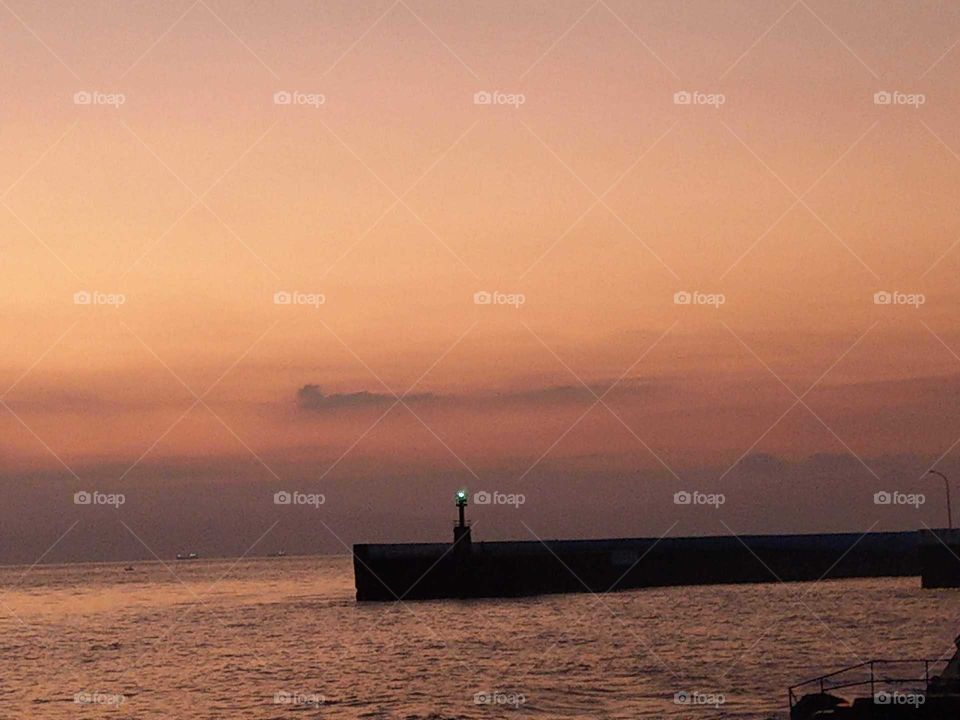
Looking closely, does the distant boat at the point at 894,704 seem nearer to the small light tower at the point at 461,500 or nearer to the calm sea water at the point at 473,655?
the calm sea water at the point at 473,655

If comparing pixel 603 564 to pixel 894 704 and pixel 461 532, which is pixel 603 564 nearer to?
pixel 461 532

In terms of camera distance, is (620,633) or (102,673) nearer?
(102,673)

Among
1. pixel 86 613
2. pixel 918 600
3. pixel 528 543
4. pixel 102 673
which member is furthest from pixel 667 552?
pixel 102 673

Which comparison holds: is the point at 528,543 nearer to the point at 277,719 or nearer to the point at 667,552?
the point at 667,552

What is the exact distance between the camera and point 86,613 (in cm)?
13325

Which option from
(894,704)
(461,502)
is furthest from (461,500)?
(894,704)

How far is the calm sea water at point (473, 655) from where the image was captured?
5009 cm

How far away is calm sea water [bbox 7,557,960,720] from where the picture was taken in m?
50.1

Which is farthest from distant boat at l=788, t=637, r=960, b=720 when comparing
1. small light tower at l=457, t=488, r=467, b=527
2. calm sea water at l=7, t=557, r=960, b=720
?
small light tower at l=457, t=488, r=467, b=527

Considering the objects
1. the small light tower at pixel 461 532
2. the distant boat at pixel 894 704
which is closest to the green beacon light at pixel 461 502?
the small light tower at pixel 461 532

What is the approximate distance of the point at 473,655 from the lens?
66.8 metres

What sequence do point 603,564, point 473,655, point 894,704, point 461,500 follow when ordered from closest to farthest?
point 894,704 < point 473,655 < point 461,500 < point 603,564

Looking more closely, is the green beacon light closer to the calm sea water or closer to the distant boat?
the calm sea water

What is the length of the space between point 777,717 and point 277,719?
17755 mm
